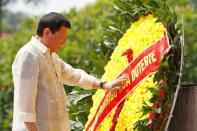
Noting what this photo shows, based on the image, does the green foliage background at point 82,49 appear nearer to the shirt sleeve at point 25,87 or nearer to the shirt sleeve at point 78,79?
the shirt sleeve at point 78,79

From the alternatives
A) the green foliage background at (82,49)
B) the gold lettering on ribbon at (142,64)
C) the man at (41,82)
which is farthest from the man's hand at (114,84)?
the green foliage background at (82,49)

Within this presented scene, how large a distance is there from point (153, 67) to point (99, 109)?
2.34 feet

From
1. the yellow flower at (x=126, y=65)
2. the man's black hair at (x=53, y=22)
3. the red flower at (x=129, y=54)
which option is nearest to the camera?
the man's black hair at (x=53, y=22)

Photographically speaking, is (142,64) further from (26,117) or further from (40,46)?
(26,117)

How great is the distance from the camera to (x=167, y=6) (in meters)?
5.36

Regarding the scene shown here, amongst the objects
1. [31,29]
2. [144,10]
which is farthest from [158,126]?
[31,29]

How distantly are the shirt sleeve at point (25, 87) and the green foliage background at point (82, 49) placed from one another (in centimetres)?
148

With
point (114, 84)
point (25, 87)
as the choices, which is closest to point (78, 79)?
point (114, 84)

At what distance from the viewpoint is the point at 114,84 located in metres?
5.33

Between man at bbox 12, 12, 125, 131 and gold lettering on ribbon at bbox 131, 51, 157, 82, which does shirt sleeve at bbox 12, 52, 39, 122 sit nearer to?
man at bbox 12, 12, 125, 131

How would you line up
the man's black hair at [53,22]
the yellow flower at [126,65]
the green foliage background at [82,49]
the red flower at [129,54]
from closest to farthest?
1. the man's black hair at [53,22]
2. the yellow flower at [126,65]
3. the red flower at [129,54]
4. the green foliage background at [82,49]

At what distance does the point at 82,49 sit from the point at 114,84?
20.8 ft

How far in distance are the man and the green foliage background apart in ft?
3.87

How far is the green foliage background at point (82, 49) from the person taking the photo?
→ 6.13 metres
